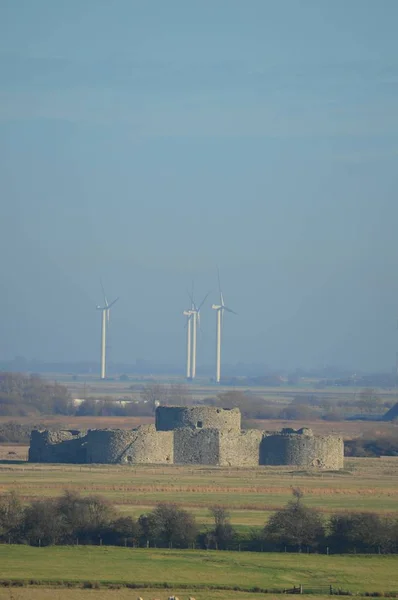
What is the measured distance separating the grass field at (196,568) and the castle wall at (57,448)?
825 inches

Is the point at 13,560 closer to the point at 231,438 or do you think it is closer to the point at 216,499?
the point at 216,499

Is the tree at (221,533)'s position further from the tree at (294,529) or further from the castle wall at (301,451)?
the castle wall at (301,451)

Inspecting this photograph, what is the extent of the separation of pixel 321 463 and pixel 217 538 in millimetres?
21173

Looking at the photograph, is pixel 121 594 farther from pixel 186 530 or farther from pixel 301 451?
pixel 301 451

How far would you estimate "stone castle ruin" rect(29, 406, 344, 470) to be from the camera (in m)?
65.2

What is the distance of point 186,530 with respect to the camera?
46.2m

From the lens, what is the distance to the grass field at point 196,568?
133ft

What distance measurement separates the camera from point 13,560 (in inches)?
1684

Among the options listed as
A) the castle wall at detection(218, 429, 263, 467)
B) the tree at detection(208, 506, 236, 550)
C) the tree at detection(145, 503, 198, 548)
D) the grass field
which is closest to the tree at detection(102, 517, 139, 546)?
the tree at detection(145, 503, 198, 548)

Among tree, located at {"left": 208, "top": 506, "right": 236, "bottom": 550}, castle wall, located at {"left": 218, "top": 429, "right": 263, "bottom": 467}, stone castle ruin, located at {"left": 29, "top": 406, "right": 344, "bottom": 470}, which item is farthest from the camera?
castle wall, located at {"left": 218, "top": 429, "right": 263, "bottom": 467}

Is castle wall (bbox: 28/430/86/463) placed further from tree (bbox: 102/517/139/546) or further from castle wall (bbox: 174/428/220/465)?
tree (bbox: 102/517/139/546)

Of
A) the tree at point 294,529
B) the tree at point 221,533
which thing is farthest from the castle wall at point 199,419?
the tree at point 294,529

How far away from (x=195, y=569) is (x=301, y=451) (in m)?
25.0

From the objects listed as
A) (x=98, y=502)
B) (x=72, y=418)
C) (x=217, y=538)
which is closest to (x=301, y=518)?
(x=217, y=538)
